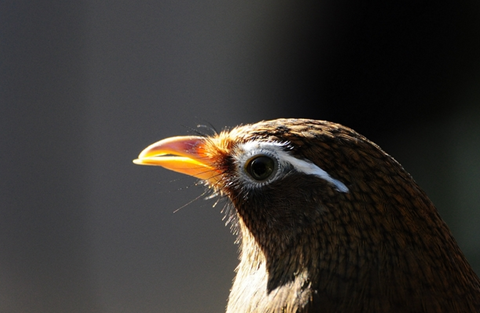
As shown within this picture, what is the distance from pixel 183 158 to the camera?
2.84m

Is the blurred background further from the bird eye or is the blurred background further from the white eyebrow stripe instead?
the white eyebrow stripe

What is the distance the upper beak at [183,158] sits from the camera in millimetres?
2803

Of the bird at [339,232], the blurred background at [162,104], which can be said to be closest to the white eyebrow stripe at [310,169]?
the bird at [339,232]

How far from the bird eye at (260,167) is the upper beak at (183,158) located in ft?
0.81

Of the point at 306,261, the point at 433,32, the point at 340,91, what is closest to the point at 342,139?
the point at 306,261

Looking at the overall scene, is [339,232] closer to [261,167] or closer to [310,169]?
[310,169]

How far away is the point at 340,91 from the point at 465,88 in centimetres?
135

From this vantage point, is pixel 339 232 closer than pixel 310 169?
Yes

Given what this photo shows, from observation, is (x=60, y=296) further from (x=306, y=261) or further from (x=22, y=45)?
(x=306, y=261)

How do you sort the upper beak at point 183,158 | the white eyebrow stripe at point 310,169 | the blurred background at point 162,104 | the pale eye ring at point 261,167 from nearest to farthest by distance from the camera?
the white eyebrow stripe at point 310,169
the pale eye ring at point 261,167
the upper beak at point 183,158
the blurred background at point 162,104

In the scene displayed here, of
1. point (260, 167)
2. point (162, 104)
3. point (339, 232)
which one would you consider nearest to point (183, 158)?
point (260, 167)

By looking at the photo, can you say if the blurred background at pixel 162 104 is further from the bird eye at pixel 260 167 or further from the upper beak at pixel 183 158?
the bird eye at pixel 260 167

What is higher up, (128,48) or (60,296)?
(128,48)

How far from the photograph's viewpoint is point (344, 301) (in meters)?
2.15
